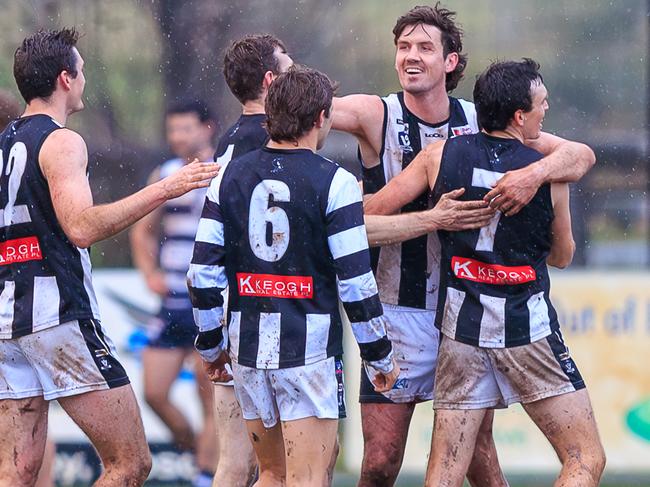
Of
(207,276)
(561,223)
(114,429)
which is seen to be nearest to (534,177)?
(561,223)

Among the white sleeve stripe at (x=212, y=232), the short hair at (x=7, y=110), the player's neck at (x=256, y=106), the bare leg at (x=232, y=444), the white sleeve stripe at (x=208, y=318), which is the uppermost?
the short hair at (x=7, y=110)

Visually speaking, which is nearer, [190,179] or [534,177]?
[190,179]

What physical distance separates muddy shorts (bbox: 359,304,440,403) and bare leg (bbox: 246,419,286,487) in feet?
2.51

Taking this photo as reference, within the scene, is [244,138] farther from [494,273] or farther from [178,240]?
[178,240]

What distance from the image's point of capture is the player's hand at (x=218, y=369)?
16.6 feet

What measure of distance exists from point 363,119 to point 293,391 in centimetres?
139

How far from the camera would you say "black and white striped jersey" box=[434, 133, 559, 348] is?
498 cm

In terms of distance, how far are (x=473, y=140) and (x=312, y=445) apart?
4.31 ft

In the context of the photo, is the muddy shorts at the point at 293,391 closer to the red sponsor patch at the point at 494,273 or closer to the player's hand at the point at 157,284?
the red sponsor patch at the point at 494,273

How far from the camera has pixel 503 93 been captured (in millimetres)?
4977

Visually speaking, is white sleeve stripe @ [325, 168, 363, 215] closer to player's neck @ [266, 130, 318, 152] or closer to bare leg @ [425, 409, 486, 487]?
player's neck @ [266, 130, 318, 152]

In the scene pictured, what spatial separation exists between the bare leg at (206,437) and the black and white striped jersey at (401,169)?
2.83 meters

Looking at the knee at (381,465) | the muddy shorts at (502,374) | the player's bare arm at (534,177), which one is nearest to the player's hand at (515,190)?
the player's bare arm at (534,177)

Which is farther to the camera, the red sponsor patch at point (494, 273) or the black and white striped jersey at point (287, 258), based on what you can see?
the red sponsor patch at point (494, 273)
